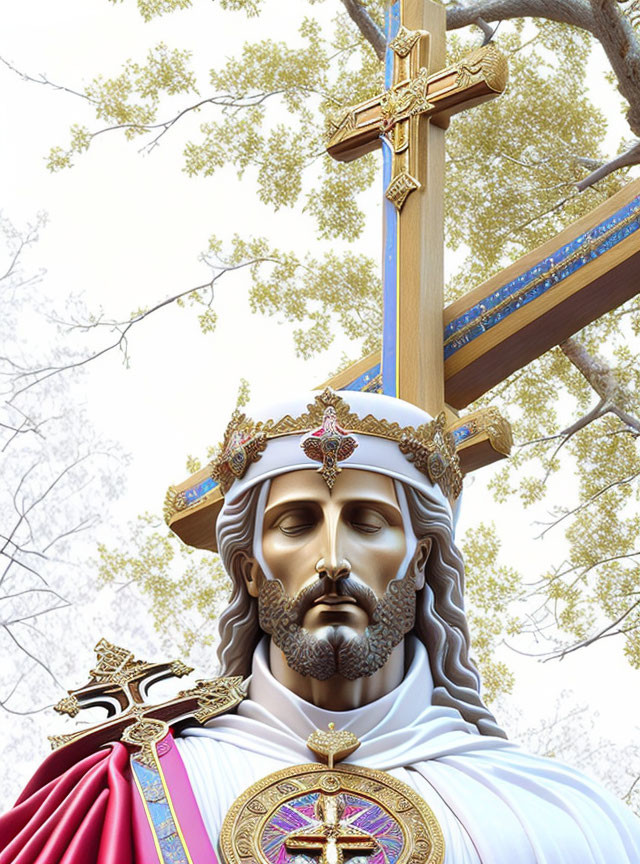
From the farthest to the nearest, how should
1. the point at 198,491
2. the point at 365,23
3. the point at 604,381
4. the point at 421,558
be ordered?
the point at 604,381 < the point at 365,23 < the point at 198,491 < the point at 421,558

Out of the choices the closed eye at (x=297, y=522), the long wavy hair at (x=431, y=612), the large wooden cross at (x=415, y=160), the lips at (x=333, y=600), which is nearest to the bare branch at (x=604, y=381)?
the large wooden cross at (x=415, y=160)

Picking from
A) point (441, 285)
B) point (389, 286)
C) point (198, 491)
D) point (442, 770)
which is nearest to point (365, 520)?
point (442, 770)

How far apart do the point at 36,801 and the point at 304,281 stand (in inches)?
229

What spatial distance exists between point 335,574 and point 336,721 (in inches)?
12.9

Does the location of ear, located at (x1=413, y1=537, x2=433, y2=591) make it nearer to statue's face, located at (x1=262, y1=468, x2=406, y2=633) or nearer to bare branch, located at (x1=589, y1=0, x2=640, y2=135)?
statue's face, located at (x1=262, y1=468, x2=406, y2=633)

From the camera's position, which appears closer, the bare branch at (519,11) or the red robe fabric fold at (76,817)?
the red robe fabric fold at (76,817)

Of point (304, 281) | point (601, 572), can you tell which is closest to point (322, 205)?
point (304, 281)

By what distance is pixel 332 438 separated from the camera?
3.65 meters

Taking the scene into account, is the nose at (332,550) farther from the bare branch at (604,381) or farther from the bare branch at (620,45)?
the bare branch at (604,381)

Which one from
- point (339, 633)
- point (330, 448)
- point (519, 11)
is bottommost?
point (339, 633)

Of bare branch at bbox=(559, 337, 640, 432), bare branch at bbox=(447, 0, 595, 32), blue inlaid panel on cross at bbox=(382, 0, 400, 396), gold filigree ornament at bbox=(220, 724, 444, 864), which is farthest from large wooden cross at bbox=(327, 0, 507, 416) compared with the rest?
bare branch at bbox=(559, 337, 640, 432)

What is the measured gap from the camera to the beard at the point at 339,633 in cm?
350

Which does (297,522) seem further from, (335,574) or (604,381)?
(604,381)

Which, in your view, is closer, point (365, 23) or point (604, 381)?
point (365, 23)
